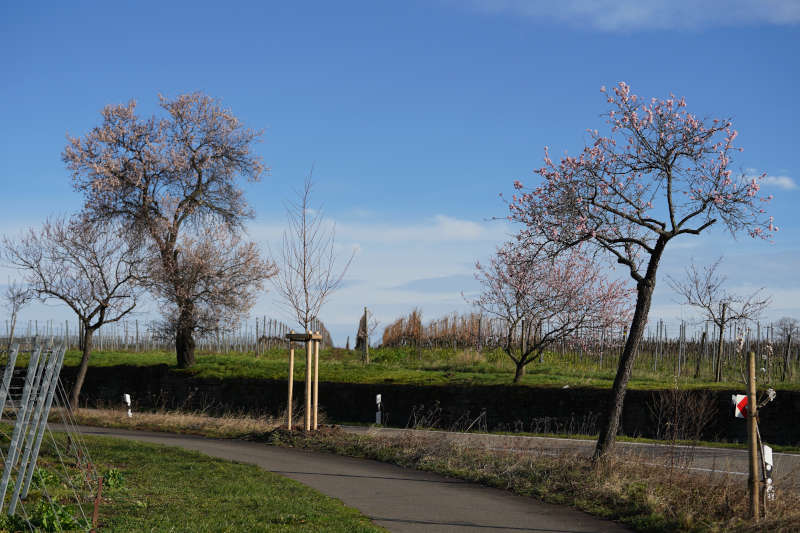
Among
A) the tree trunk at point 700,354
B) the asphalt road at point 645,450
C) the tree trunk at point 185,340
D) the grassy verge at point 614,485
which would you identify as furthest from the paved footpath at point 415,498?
the tree trunk at point 700,354

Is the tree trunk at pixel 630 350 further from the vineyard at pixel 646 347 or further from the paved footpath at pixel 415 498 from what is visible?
the vineyard at pixel 646 347

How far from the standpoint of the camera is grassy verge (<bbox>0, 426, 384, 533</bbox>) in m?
9.30

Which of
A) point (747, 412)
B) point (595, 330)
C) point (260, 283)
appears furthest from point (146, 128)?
point (747, 412)

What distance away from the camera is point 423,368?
33.7 metres

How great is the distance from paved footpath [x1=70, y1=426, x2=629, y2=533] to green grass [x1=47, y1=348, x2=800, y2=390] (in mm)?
9749

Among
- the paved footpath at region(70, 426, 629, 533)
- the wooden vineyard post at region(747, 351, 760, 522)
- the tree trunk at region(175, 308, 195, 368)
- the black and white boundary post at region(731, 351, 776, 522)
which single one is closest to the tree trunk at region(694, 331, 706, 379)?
the paved footpath at region(70, 426, 629, 533)

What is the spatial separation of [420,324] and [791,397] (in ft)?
73.3

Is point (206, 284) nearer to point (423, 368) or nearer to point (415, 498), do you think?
point (423, 368)

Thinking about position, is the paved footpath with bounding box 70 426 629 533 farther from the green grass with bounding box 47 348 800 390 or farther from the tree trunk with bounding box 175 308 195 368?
the tree trunk with bounding box 175 308 195 368

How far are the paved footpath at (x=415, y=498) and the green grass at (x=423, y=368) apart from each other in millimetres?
9749

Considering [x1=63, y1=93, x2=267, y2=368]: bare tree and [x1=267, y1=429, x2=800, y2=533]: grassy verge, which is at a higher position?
[x1=63, y1=93, x2=267, y2=368]: bare tree

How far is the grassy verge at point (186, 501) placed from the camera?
9.30 meters

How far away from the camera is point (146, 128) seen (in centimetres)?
3366

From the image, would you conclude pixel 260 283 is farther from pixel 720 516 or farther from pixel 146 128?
pixel 720 516
